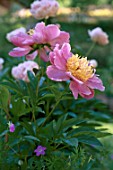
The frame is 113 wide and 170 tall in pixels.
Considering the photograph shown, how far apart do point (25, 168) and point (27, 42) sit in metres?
0.39

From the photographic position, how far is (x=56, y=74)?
1266 millimetres

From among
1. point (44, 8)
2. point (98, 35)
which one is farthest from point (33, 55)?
point (98, 35)

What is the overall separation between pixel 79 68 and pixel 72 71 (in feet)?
0.08

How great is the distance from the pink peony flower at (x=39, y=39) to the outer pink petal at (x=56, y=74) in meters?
0.18

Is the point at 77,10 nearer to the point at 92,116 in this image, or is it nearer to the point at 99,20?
the point at 99,20

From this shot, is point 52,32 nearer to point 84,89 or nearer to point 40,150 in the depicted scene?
point 84,89

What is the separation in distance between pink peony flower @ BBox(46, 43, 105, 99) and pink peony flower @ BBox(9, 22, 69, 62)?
140 millimetres

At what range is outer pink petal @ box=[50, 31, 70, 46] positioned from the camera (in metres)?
1.45

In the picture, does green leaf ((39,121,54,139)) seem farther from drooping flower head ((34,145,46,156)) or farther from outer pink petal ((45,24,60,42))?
outer pink petal ((45,24,60,42))

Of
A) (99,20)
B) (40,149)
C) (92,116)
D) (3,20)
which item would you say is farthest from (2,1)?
(40,149)

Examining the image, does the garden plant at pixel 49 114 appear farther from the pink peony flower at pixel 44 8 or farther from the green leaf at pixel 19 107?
the pink peony flower at pixel 44 8

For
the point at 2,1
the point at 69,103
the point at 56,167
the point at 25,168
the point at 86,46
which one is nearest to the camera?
the point at 56,167

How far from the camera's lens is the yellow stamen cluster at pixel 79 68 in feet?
4.17

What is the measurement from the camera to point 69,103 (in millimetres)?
1969
